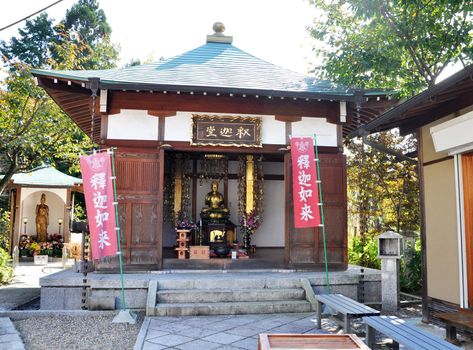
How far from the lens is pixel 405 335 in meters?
4.01

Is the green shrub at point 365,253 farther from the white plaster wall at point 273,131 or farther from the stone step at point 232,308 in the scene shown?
the stone step at point 232,308

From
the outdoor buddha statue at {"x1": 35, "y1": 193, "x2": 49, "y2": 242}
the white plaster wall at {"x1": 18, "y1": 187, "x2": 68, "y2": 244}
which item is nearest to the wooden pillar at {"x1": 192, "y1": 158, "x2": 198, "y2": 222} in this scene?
the white plaster wall at {"x1": 18, "y1": 187, "x2": 68, "y2": 244}

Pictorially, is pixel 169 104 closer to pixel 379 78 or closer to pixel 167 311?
pixel 167 311

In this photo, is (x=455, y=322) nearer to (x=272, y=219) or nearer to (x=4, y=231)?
(x=272, y=219)

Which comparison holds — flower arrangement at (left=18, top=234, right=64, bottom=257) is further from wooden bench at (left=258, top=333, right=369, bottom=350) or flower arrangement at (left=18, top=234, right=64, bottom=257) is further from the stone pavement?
wooden bench at (left=258, top=333, right=369, bottom=350)

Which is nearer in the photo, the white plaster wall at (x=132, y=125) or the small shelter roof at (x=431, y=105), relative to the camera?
the small shelter roof at (x=431, y=105)

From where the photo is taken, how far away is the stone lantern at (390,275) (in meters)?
7.88

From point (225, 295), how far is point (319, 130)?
416cm

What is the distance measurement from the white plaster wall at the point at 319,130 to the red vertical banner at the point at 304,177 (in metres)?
0.97

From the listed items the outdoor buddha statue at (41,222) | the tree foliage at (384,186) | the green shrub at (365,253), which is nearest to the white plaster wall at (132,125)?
the green shrub at (365,253)

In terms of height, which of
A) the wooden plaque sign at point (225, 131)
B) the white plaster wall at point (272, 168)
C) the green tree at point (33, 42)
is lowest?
the white plaster wall at point (272, 168)

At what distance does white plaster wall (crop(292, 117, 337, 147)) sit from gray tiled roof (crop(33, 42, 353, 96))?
71cm

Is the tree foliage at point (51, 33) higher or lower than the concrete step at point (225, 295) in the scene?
higher

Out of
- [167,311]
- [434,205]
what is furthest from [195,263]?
[434,205]
